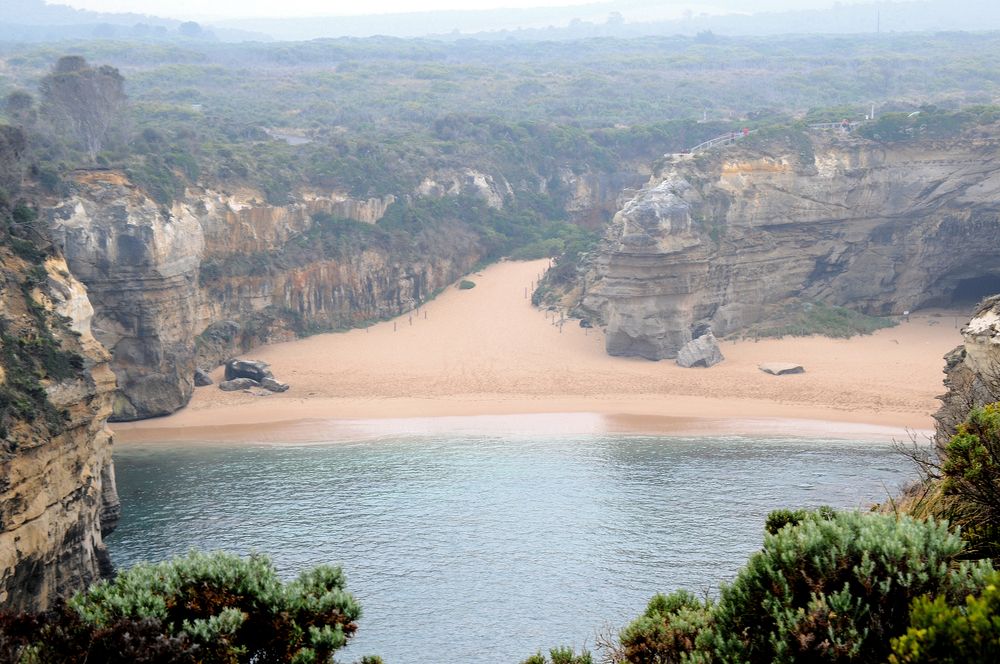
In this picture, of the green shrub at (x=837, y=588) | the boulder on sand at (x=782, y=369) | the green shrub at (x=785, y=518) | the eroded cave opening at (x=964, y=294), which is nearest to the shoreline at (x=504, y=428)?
the boulder on sand at (x=782, y=369)

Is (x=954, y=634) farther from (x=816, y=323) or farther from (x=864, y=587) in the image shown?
(x=816, y=323)

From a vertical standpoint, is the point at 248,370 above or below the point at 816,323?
below

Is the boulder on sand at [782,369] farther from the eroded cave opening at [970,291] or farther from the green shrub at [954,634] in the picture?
the green shrub at [954,634]

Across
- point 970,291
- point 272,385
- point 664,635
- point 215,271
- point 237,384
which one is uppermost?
point 664,635

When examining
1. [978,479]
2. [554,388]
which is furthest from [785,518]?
[554,388]

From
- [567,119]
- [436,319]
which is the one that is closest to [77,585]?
[436,319]

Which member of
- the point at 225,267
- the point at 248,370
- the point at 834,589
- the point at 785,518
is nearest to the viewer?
the point at 834,589

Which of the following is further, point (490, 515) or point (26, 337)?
point (490, 515)

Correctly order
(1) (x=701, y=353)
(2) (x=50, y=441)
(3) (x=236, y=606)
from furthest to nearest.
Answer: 1. (1) (x=701, y=353)
2. (2) (x=50, y=441)
3. (3) (x=236, y=606)
